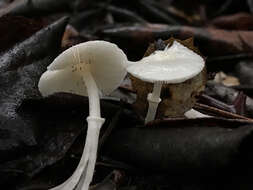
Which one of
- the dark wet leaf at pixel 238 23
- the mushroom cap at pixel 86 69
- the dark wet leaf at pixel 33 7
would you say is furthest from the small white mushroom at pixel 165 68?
the dark wet leaf at pixel 238 23

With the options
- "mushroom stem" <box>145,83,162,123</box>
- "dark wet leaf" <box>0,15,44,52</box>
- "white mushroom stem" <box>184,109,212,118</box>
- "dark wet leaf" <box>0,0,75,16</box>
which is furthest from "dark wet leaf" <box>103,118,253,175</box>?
"dark wet leaf" <box>0,0,75,16</box>

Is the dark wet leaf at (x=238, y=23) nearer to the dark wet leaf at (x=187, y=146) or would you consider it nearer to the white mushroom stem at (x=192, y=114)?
the white mushroom stem at (x=192, y=114)

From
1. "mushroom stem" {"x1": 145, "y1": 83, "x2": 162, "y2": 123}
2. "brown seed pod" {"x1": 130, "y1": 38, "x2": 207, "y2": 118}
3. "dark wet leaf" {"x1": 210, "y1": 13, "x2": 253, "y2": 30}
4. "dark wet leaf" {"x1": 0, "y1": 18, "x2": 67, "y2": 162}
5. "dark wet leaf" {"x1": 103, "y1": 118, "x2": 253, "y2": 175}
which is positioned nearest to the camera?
"dark wet leaf" {"x1": 103, "y1": 118, "x2": 253, "y2": 175}

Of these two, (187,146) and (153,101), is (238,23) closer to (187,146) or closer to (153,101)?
(153,101)

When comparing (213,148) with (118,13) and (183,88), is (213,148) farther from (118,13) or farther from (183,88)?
(118,13)

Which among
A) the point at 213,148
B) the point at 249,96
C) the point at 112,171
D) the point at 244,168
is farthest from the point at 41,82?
the point at 249,96

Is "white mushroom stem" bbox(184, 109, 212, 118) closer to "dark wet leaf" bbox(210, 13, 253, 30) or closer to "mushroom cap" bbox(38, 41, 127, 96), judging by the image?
"mushroom cap" bbox(38, 41, 127, 96)
